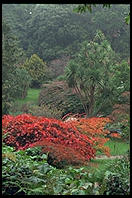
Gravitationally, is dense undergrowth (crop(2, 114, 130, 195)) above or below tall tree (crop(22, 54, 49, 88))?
below

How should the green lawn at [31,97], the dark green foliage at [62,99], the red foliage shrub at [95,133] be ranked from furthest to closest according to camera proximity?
the green lawn at [31,97] → the dark green foliage at [62,99] → the red foliage shrub at [95,133]

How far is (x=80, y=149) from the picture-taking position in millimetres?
7629

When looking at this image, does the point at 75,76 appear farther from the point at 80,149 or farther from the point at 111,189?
the point at 111,189

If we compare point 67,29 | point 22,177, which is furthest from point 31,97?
point 22,177

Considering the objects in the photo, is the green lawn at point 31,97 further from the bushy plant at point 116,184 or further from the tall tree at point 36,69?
the bushy plant at point 116,184

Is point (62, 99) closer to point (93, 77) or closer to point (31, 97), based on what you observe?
point (93, 77)

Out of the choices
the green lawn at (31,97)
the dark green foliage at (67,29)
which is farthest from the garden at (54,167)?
the dark green foliage at (67,29)

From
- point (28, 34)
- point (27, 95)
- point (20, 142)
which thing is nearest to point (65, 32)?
point (28, 34)

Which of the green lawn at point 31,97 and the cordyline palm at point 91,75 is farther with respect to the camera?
the green lawn at point 31,97

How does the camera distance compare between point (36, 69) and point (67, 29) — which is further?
point (67, 29)

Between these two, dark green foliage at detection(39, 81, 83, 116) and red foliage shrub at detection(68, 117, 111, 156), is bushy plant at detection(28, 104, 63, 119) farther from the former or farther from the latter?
red foliage shrub at detection(68, 117, 111, 156)

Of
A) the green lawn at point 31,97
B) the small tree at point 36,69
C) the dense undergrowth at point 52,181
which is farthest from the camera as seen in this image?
the small tree at point 36,69

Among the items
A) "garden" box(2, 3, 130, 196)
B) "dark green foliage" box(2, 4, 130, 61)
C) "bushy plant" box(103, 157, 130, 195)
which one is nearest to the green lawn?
"garden" box(2, 3, 130, 196)

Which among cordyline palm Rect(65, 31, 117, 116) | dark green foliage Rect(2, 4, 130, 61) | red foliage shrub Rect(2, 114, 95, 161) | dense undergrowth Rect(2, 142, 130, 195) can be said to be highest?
dark green foliage Rect(2, 4, 130, 61)
